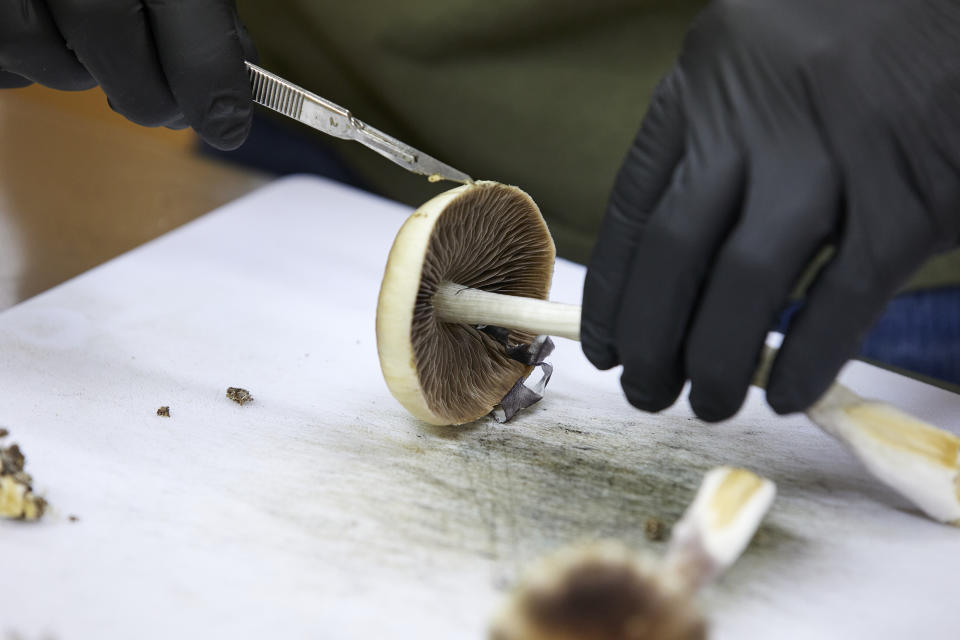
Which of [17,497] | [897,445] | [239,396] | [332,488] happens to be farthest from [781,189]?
[17,497]

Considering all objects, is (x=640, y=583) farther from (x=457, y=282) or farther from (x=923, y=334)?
(x=923, y=334)

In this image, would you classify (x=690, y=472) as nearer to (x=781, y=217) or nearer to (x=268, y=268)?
(x=781, y=217)

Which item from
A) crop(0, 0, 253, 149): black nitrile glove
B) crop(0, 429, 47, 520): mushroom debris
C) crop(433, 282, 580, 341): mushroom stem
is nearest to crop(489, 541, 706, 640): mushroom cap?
crop(433, 282, 580, 341): mushroom stem

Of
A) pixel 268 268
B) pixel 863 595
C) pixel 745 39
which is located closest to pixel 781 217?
pixel 745 39

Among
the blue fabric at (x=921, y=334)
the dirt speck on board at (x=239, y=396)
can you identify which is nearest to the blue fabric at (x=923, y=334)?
the blue fabric at (x=921, y=334)

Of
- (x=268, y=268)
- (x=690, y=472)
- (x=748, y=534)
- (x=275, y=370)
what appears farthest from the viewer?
(x=268, y=268)

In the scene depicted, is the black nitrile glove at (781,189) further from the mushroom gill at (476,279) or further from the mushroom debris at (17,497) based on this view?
the mushroom debris at (17,497)
